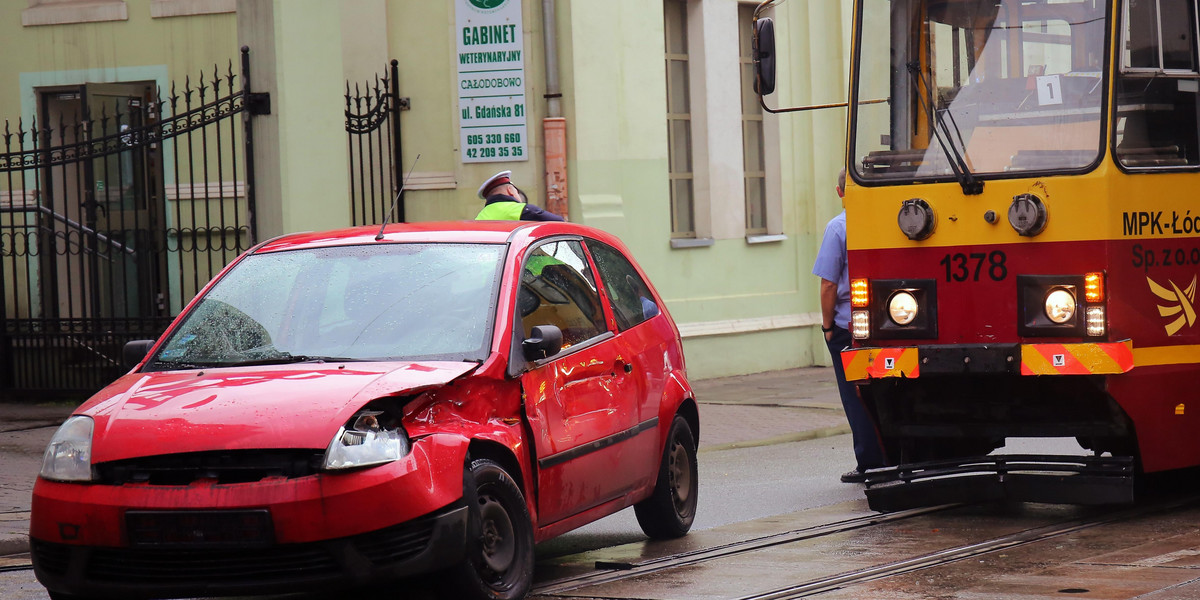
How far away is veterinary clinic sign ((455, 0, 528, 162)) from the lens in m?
16.2

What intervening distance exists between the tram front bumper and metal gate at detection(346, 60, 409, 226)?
8246 mm

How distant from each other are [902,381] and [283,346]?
326 cm

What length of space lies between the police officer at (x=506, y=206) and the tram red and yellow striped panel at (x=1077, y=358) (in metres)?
2.83

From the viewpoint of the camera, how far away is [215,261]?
53.6 feet

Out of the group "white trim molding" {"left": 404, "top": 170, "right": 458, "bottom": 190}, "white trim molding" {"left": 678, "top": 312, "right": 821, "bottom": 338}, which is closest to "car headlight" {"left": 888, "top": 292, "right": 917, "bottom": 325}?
"white trim molding" {"left": 404, "top": 170, "right": 458, "bottom": 190}

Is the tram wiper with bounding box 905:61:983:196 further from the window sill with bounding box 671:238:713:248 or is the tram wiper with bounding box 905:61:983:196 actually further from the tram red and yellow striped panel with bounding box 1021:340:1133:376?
the window sill with bounding box 671:238:713:248

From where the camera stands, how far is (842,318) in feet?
33.6

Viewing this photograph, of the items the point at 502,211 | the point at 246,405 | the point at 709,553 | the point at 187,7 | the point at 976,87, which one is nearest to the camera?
the point at 246,405

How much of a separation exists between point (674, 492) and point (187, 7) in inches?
435

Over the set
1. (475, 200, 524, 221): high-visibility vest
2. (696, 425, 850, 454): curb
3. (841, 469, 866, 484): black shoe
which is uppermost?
(475, 200, 524, 221): high-visibility vest

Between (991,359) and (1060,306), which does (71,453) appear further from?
(1060,306)

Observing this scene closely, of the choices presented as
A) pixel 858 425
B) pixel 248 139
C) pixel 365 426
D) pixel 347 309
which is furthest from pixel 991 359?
pixel 248 139

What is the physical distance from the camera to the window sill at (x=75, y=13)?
58.1 ft

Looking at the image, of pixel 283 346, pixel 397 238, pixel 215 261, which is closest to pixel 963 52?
pixel 397 238
